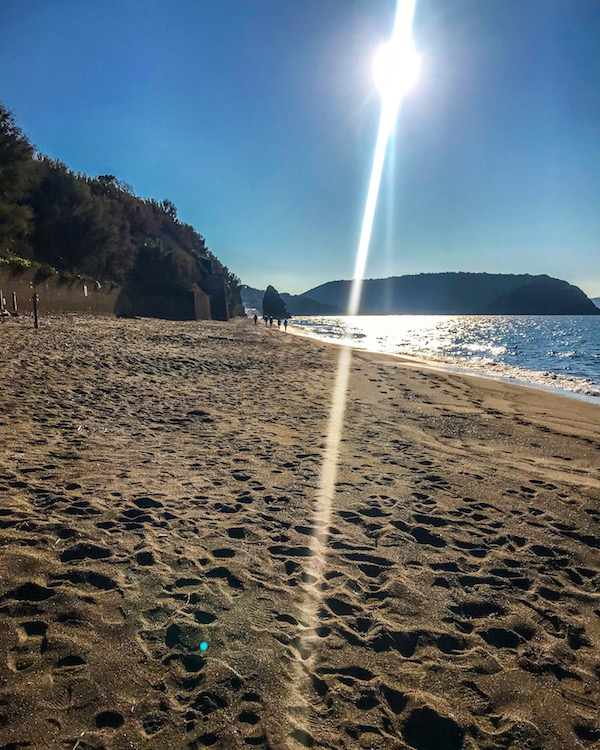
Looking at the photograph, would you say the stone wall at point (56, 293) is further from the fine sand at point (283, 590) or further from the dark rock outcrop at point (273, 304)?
the dark rock outcrop at point (273, 304)

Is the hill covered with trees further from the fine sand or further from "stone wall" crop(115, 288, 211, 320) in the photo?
the fine sand

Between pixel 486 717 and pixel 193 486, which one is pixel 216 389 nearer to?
pixel 193 486

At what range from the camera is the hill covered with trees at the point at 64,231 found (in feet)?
75.2

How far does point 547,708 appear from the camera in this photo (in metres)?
2.52

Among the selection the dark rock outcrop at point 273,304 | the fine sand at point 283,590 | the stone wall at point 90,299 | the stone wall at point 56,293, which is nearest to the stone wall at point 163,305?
the stone wall at point 90,299

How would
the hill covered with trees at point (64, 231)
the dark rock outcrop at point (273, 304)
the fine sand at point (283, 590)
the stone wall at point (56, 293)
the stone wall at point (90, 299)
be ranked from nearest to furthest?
the fine sand at point (283, 590), the stone wall at point (56, 293), the stone wall at point (90, 299), the hill covered with trees at point (64, 231), the dark rock outcrop at point (273, 304)

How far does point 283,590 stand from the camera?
3.36 m

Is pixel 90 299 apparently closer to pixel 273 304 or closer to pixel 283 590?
pixel 283 590

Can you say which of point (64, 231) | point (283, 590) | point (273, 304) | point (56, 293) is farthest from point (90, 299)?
point (273, 304)

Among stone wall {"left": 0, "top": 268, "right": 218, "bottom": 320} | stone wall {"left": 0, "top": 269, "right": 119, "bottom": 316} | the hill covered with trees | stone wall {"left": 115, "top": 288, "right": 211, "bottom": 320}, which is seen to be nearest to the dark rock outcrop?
the hill covered with trees

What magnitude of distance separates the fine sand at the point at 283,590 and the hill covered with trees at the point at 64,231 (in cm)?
2003

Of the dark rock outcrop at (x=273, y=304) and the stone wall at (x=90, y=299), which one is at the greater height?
the dark rock outcrop at (x=273, y=304)

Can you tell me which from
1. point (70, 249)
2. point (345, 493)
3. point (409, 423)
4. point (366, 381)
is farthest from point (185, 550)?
point (70, 249)

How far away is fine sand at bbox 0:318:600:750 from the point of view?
2307 mm
